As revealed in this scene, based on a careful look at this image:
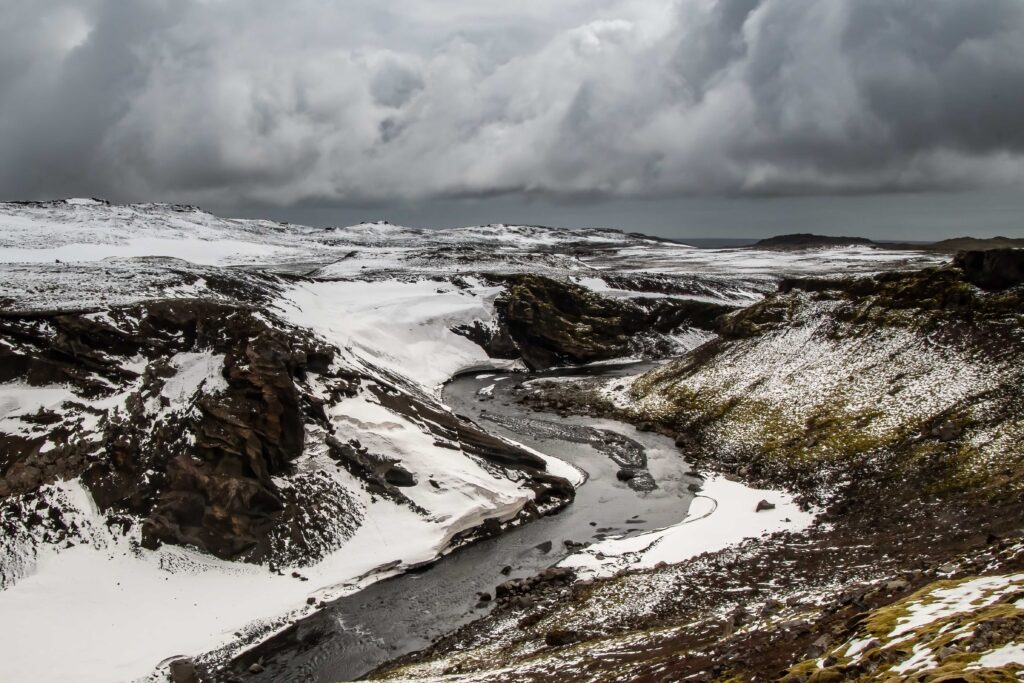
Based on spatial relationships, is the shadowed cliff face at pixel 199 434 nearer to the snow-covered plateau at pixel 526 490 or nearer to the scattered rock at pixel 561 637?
the snow-covered plateau at pixel 526 490

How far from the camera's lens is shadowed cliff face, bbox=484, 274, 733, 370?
9900cm

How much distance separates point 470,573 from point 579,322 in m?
71.4

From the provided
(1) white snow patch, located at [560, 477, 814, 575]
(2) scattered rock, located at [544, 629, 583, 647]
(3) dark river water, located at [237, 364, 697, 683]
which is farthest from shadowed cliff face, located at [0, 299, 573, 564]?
(2) scattered rock, located at [544, 629, 583, 647]

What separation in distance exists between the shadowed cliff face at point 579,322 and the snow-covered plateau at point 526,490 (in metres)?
27.2

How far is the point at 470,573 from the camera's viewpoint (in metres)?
37.1

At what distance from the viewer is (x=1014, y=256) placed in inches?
2096

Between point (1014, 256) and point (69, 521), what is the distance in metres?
67.5

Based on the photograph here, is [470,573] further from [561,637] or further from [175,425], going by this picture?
[175,425]

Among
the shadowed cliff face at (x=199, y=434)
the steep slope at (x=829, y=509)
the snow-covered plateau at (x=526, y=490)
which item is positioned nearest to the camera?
the steep slope at (x=829, y=509)

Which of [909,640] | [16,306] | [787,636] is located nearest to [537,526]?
[787,636]

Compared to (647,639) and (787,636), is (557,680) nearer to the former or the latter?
(647,639)

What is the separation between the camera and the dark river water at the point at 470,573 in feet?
98.0

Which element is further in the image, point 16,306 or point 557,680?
point 16,306

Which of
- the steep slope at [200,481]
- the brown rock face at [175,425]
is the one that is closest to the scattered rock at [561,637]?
the steep slope at [200,481]
